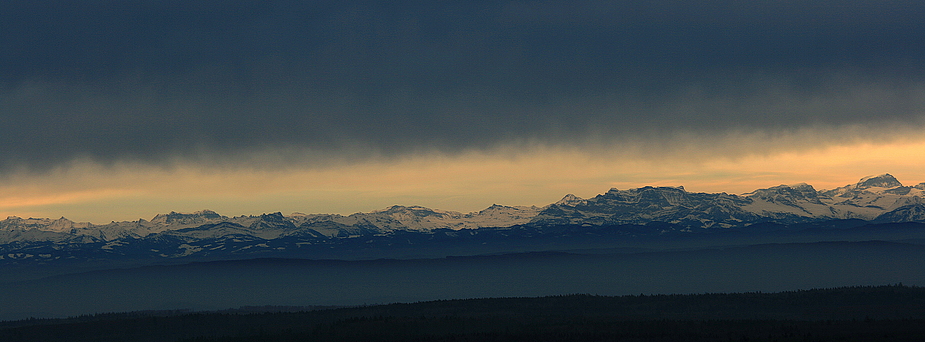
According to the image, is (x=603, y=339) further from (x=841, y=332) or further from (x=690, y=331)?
(x=841, y=332)

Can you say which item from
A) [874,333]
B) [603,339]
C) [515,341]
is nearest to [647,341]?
[603,339]

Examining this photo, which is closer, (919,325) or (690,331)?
(919,325)

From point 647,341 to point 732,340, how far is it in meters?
21.6

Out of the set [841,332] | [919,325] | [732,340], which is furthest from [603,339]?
[919,325]

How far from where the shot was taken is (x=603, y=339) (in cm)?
19288

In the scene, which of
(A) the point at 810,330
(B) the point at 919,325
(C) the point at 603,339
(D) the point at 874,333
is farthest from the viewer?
(C) the point at 603,339

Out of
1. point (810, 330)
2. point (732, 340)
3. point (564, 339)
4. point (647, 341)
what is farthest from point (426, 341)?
point (810, 330)

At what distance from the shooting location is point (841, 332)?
543 ft

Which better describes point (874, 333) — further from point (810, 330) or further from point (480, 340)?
point (480, 340)

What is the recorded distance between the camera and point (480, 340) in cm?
19938

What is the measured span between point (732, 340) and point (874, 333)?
24058mm

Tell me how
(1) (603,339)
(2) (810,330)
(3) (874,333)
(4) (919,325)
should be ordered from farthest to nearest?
1. (1) (603,339)
2. (2) (810,330)
3. (4) (919,325)
4. (3) (874,333)

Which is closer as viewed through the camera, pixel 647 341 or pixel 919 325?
pixel 919 325

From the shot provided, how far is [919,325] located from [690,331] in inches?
1880
